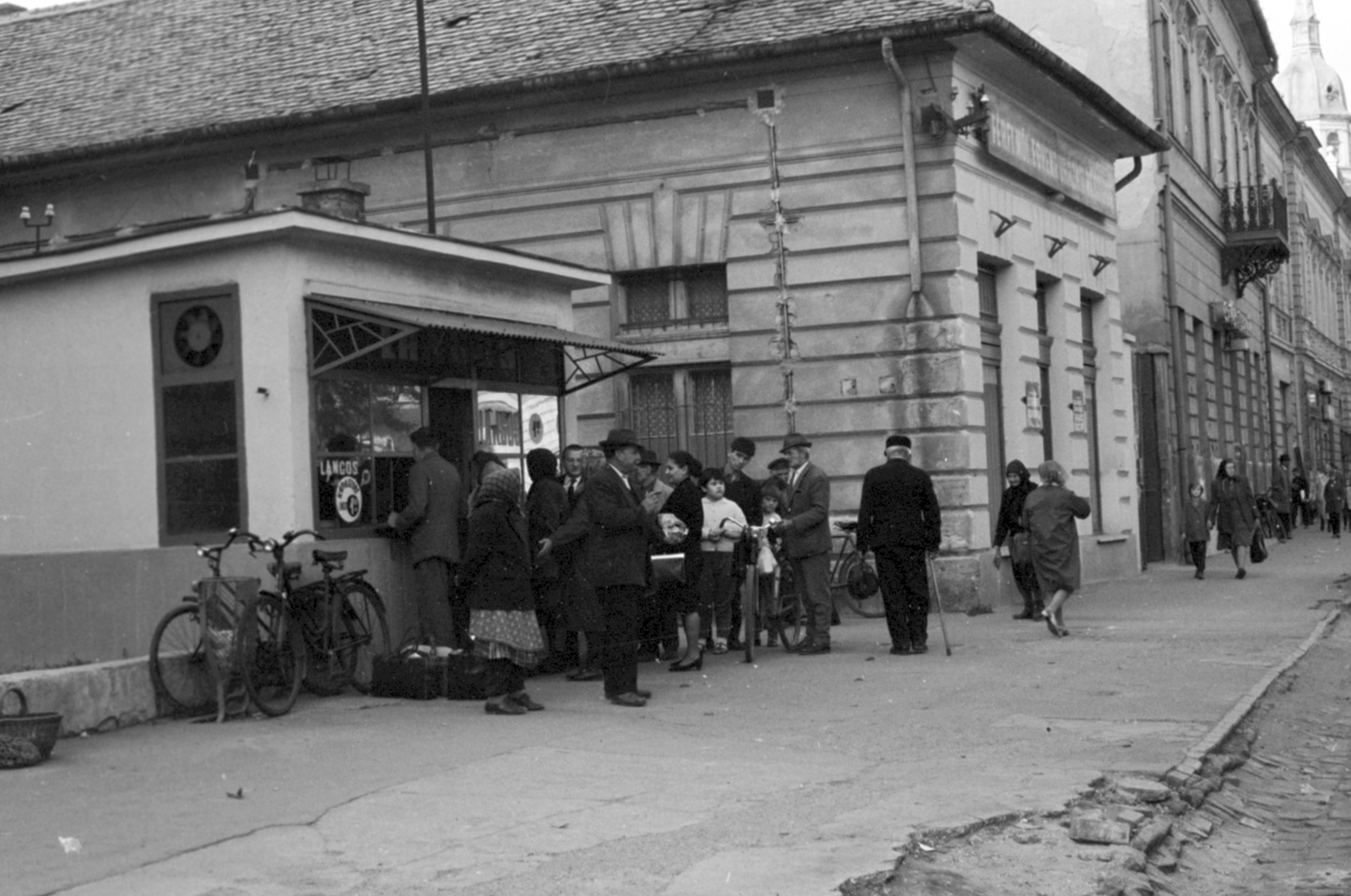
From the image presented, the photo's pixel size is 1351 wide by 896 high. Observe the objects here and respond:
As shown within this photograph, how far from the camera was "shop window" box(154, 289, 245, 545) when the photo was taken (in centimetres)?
1318

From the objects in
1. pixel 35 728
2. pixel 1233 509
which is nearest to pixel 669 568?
pixel 35 728

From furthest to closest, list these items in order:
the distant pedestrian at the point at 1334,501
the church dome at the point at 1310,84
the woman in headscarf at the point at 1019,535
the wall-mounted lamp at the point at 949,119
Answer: the church dome at the point at 1310,84 → the distant pedestrian at the point at 1334,501 → the wall-mounted lamp at the point at 949,119 → the woman in headscarf at the point at 1019,535

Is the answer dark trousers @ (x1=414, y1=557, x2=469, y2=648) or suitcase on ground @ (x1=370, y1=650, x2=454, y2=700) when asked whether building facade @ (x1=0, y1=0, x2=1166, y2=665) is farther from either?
suitcase on ground @ (x1=370, y1=650, x2=454, y2=700)

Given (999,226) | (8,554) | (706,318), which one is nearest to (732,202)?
(706,318)

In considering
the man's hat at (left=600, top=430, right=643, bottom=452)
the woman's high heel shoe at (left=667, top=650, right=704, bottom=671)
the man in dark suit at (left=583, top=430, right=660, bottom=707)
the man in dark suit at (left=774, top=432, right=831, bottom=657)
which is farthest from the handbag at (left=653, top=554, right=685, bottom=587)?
the man's hat at (left=600, top=430, right=643, bottom=452)

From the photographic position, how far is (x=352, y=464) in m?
13.6

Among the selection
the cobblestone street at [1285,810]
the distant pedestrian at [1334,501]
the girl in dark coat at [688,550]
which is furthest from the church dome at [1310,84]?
the cobblestone street at [1285,810]

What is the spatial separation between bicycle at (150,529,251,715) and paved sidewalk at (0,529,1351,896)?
0.48 metres

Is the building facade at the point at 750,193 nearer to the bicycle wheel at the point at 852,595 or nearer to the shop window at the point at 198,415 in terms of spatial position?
the bicycle wheel at the point at 852,595

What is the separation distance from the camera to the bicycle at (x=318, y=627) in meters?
11.9

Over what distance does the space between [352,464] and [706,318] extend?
8.64 m

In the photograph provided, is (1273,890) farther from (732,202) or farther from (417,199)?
(417,199)

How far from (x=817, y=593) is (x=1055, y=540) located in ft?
8.35

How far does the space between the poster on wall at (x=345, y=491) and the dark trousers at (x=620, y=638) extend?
216 centimetres
